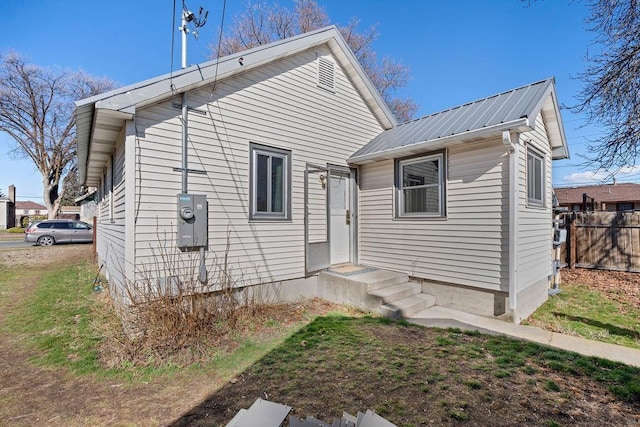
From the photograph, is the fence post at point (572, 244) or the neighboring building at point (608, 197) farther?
the neighboring building at point (608, 197)

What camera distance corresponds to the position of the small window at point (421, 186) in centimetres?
637

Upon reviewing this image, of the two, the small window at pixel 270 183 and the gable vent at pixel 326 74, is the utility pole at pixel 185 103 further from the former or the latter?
the gable vent at pixel 326 74

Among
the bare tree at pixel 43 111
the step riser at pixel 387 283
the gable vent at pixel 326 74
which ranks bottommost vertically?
the step riser at pixel 387 283

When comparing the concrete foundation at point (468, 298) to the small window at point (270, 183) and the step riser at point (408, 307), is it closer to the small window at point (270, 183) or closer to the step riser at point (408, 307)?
the step riser at point (408, 307)

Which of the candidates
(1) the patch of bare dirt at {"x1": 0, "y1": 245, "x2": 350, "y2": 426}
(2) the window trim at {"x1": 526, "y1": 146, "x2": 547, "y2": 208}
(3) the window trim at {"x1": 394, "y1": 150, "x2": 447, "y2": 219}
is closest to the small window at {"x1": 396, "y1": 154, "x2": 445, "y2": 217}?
(3) the window trim at {"x1": 394, "y1": 150, "x2": 447, "y2": 219}

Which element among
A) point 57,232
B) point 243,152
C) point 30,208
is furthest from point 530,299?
point 30,208

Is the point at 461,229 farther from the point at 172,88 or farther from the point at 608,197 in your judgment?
the point at 608,197

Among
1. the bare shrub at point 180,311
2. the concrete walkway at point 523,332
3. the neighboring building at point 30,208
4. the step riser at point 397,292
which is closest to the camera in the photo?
the bare shrub at point 180,311

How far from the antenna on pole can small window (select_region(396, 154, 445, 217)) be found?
473 cm

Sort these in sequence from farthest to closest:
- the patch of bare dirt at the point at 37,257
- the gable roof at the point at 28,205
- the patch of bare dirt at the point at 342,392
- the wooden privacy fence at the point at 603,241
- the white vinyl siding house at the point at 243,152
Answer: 1. the gable roof at the point at 28,205
2. the patch of bare dirt at the point at 37,257
3. the wooden privacy fence at the point at 603,241
4. the white vinyl siding house at the point at 243,152
5. the patch of bare dirt at the point at 342,392

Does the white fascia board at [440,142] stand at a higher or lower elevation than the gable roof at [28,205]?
lower

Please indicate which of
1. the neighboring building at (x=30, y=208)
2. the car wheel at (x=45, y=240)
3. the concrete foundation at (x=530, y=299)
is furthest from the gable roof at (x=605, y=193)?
the neighboring building at (x=30, y=208)

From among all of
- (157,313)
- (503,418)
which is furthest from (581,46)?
(157,313)

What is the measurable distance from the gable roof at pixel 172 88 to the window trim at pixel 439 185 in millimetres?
2290
